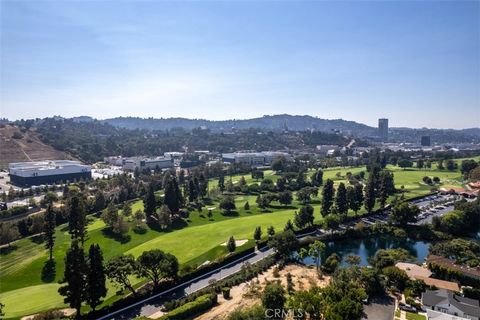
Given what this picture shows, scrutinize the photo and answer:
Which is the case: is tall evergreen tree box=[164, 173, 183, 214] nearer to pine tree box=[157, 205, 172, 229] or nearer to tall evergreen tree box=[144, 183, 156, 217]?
tall evergreen tree box=[144, 183, 156, 217]

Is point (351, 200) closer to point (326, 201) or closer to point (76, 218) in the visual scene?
point (326, 201)

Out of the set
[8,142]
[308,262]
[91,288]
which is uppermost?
[8,142]

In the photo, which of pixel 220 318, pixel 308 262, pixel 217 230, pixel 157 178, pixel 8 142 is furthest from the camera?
pixel 8 142

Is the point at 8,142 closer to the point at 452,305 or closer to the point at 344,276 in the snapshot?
the point at 344,276

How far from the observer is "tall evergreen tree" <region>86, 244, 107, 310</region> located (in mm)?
30703

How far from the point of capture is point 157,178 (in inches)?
3812

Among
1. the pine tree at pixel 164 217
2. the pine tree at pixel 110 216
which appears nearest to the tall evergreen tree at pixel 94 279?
the pine tree at pixel 110 216

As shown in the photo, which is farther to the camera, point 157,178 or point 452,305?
point 157,178

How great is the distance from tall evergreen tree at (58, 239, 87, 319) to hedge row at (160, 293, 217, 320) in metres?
7.39

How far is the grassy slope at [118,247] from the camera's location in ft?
115

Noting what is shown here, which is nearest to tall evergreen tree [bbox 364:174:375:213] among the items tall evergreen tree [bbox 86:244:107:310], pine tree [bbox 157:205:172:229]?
pine tree [bbox 157:205:172:229]

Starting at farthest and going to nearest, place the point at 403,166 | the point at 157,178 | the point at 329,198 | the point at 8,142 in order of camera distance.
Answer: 1. the point at 8,142
2. the point at 403,166
3. the point at 157,178
4. the point at 329,198

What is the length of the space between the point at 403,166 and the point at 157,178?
80.3 metres

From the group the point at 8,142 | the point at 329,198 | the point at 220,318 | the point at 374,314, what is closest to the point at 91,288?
the point at 220,318
